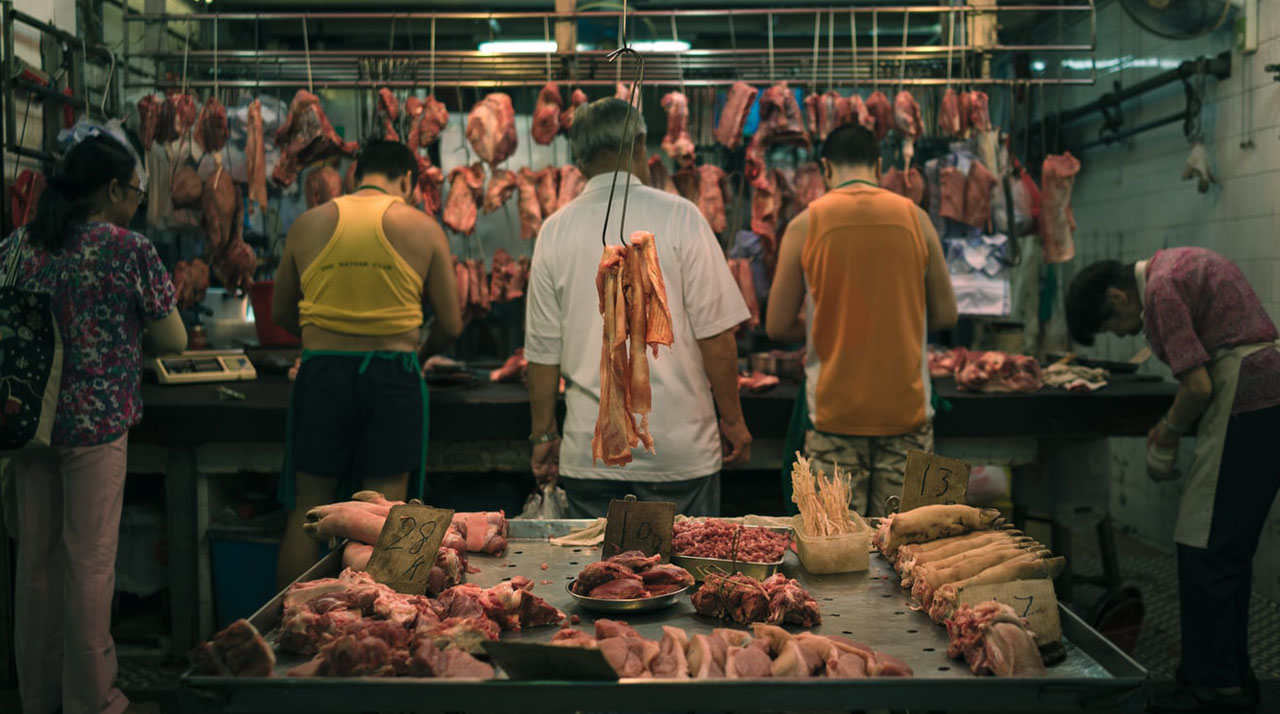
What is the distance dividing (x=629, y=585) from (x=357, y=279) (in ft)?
6.88

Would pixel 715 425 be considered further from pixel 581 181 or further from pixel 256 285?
pixel 256 285

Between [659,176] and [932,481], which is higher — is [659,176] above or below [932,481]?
above

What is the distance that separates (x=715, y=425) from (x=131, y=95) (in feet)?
15.5

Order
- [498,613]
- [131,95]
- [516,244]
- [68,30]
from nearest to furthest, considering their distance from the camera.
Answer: [498,613], [68,30], [131,95], [516,244]

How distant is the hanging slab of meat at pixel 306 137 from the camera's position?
17.8 feet

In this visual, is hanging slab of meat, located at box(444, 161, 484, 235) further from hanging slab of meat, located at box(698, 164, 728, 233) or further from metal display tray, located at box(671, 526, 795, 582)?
metal display tray, located at box(671, 526, 795, 582)

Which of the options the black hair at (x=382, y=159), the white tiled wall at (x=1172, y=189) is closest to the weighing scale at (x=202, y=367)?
the black hair at (x=382, y=159)

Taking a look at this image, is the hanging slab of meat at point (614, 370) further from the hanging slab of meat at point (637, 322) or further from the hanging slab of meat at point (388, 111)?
the hanging slab of meat at point (388, 111)

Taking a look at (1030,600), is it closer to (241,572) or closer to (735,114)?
(241,572)

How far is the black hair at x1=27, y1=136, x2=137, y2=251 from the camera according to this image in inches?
140

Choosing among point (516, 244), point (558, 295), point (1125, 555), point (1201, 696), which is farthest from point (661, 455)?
point (1125, 555)

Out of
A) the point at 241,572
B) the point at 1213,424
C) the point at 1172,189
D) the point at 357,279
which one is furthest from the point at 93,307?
the point at 1172,189

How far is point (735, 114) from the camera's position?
5.73 metres

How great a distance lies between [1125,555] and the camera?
6758mm
